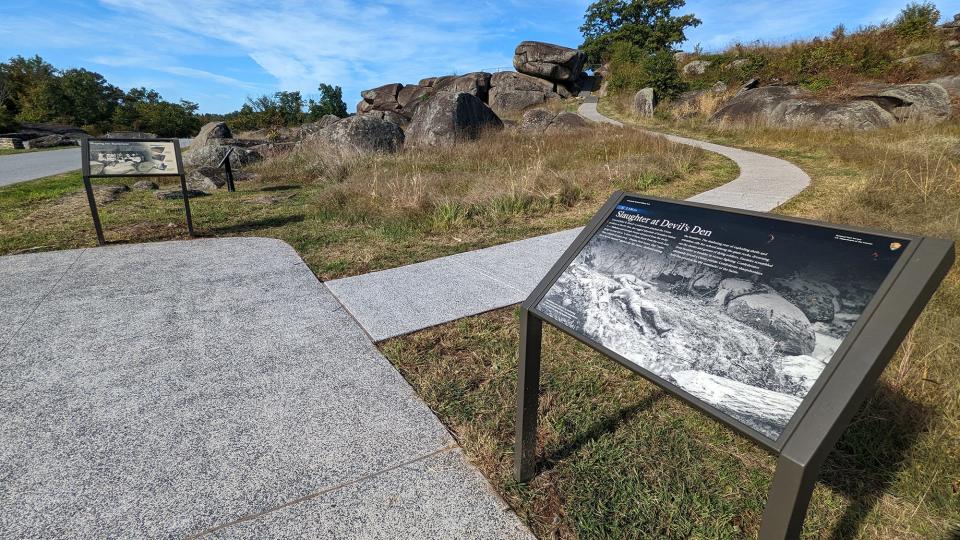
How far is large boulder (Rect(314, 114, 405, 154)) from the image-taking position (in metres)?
12.1

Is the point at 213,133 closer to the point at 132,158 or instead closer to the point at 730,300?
the point at 132,158

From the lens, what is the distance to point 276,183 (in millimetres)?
9859

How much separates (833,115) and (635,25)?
32013 mm

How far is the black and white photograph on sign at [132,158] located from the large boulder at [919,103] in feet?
55.3

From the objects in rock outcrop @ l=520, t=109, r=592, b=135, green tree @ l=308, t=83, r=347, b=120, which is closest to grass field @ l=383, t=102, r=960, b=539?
rock outcrop @ l=520, t=109, r=592, b=135

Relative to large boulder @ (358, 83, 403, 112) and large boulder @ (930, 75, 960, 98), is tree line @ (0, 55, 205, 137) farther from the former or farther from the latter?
large boulder @ (930, 75, 960, 98)

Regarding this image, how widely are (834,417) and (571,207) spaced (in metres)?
5.94

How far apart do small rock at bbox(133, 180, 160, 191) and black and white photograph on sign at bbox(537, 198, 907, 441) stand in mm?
10300

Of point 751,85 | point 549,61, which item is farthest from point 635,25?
point 751,85

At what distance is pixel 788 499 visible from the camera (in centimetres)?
105

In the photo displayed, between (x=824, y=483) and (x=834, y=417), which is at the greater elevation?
(x=834, y=417)

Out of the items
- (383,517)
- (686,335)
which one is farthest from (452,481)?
(686,335)

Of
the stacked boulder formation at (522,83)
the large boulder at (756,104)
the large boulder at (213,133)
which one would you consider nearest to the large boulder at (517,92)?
the stacked boulder formation at (522,83)

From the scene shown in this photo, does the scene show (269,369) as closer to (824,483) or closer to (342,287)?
(342,287)
